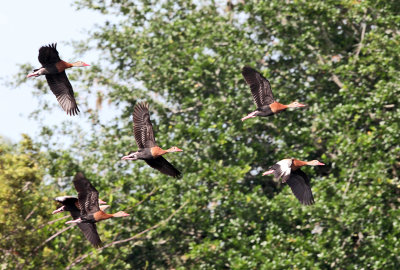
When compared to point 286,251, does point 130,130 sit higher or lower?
higher

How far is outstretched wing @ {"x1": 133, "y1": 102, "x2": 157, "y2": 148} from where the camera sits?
8359 millimetres

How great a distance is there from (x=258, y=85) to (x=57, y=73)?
7.74 ft

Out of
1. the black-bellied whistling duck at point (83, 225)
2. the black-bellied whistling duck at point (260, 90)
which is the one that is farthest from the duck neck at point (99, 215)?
the black-bellied whistling duck at point (260, 90)

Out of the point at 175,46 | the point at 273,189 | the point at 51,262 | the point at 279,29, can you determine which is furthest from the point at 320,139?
the point at 51,262

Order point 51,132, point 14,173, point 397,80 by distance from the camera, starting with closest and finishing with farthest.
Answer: point 14,173 → point 397,80 → point 51,132

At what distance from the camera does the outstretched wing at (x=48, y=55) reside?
8.46 metres

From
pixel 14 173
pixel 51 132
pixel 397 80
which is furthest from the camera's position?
pixel 51 132

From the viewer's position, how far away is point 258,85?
28.7 ft

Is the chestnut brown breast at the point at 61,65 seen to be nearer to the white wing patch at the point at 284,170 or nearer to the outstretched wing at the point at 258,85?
the outstretched wing at the point at 258,85

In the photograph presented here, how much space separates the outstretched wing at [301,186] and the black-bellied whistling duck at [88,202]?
7.25ft

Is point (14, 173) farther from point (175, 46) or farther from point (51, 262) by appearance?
point (175, 46)

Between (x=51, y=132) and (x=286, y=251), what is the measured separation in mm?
5544

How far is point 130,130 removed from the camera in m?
14.4

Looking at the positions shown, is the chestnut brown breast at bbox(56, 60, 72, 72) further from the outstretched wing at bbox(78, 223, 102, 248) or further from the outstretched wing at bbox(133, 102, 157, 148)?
the outstretched wing at bbox(78, 223, 102, 248)
